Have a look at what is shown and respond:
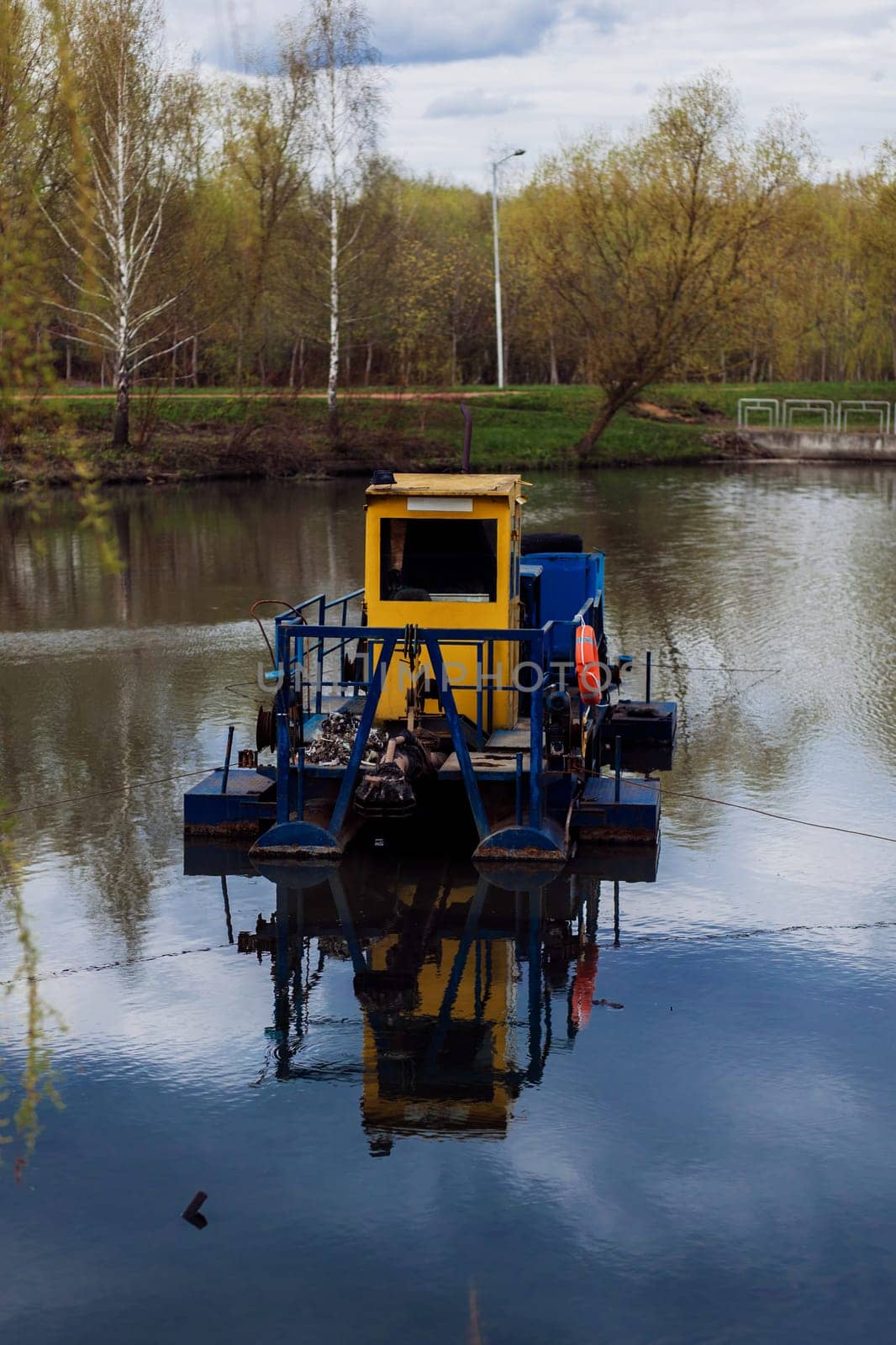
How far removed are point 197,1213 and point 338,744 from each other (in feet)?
19.1

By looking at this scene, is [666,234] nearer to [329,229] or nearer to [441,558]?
[329,229]

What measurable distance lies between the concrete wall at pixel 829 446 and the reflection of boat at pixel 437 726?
47597 mm

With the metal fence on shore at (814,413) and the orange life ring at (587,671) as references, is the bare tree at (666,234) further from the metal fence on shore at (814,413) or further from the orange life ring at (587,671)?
the orange life ring at (587,671)

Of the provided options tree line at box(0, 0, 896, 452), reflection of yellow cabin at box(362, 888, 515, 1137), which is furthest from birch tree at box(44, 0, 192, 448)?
reflection of yellow cabin at box(362, 888, 515, 1137)

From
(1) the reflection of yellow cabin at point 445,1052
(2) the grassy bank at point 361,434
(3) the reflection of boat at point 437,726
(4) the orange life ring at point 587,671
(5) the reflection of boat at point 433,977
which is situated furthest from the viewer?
(2) the grassy bank at point 361,434

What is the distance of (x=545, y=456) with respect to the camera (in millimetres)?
52969

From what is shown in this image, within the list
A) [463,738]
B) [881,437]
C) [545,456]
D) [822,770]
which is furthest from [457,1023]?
[881,437]

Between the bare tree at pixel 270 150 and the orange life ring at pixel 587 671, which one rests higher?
the bare tree at pixel 270 150

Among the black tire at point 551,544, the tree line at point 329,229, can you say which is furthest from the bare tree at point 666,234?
the black tire at point 551,544

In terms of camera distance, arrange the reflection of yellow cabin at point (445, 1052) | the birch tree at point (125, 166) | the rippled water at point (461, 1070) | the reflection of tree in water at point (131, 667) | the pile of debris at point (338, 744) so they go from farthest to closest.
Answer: the birch tree at point (125, 166), the reflection of tree in water at point (131, 667), the pile of debris at point (338, 744), the reflection of yellow cabin at point (445, 1052), the rippled water at point (461, 1070)

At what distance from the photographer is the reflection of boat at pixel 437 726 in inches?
481

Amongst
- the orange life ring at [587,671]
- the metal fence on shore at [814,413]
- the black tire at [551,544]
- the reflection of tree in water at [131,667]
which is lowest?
the reflection of tree in water at [131,667]

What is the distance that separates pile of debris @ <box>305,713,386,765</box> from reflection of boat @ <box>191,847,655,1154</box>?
36.5 inches

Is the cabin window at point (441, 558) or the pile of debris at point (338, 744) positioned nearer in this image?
the pile of debris at point (338, 744)
